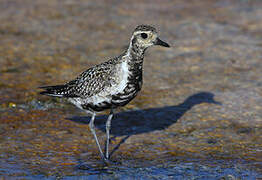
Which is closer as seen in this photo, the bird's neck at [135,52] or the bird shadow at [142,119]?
the bird's neck at [135,52]

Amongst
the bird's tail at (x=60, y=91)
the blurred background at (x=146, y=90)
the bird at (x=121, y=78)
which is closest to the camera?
the bird at (x=121, y=78)


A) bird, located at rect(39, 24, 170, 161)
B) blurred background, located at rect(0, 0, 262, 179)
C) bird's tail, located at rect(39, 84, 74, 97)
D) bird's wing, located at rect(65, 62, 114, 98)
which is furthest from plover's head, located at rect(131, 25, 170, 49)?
blurred background, located at rect(0, 0, 262, 179)

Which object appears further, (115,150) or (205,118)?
(205,118)

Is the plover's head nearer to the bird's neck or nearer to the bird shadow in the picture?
the bird's neck

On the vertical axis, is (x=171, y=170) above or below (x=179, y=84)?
below

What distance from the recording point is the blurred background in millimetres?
9656

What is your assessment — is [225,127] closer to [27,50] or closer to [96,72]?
[96,72]

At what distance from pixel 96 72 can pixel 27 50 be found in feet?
20.9

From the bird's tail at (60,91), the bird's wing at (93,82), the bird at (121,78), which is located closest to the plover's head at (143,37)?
the bird at (121,78)

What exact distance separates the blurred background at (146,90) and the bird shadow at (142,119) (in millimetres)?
26

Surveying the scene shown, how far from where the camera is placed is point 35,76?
45.6 feet

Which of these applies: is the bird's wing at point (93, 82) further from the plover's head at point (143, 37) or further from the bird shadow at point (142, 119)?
the bird shadow at point (142, 119)

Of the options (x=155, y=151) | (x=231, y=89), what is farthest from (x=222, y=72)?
(x=155, y=151)

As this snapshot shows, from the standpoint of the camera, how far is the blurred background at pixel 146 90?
9.66 metres
